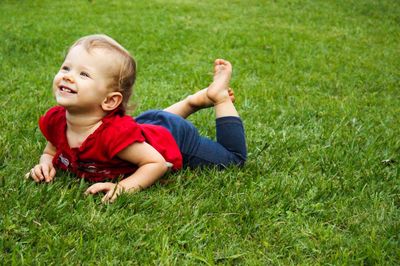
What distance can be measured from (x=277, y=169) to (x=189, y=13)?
22.5ft

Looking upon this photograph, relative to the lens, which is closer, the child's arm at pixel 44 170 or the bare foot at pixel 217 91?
the child's arm at pixel 44 170

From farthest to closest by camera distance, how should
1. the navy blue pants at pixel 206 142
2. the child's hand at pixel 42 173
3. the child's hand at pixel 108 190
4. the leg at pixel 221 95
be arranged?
the leg at pixel 221 95
the navy blue pants at pixel 206 142
the child's hand at pixel 42 173
the child's hand at pixel 108 190

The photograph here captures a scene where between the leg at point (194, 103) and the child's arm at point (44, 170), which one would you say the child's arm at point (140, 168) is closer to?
the child's arm at point (44, 170)

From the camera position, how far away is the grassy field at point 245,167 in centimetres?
212

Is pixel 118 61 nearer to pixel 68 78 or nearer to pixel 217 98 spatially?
pixel 68 78

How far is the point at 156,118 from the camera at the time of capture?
301 centimetres

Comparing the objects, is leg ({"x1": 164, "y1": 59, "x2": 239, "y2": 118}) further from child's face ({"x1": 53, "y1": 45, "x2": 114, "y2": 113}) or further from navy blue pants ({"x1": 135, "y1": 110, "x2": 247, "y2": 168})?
child's face ({"x1": 53, "y1": 45, "x2": 114, "y2": 113})

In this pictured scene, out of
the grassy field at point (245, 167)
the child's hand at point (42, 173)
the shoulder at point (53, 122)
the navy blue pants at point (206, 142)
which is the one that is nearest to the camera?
the grassy field at point (245, 167)

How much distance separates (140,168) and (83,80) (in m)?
0.52

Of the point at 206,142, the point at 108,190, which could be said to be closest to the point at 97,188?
the point at 108,190

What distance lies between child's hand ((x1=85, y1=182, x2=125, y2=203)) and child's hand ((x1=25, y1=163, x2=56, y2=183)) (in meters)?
0.23

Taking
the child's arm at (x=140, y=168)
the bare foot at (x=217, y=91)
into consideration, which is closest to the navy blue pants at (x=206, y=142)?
the bare foot at (x=217, y=91)

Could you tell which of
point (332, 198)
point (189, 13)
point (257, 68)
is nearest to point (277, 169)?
point (332, 198)

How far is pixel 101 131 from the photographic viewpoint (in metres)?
2.51
